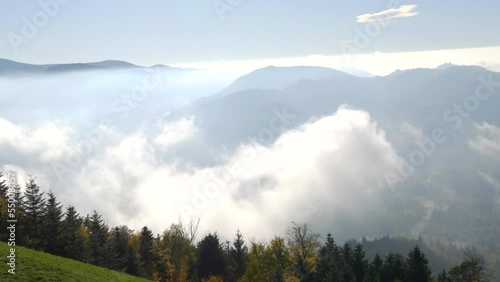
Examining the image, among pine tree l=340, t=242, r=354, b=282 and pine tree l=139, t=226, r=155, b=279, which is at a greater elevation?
pine tree l=139, t=226, r=155, b=279

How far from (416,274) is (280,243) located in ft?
81.4

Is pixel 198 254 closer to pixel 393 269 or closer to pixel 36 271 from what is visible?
pixel 393 269

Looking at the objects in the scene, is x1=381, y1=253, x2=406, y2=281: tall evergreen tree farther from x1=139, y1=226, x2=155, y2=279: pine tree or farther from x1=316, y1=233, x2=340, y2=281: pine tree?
x1=139, y1=226, x2=155, y2=279: pine tree

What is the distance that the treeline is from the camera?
53.3 metres

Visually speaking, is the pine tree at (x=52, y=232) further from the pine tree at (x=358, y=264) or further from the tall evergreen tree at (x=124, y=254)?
the pine tree at (x=358, y=264)

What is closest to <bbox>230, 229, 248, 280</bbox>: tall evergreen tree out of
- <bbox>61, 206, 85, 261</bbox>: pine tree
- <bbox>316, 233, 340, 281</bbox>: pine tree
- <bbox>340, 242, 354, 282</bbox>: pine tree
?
<bbox>316, 233, 340, 281</bbox>: pine tree

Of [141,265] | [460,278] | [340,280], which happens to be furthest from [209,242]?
[460,278]

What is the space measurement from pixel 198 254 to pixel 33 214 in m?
33.6

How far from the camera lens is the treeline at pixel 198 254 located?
175ft

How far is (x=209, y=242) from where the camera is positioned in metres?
74.9

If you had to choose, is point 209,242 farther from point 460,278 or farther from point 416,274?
point 460,278

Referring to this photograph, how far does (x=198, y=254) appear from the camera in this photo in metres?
75.8

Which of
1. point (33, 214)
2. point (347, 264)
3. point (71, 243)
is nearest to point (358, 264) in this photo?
point (347, 264)

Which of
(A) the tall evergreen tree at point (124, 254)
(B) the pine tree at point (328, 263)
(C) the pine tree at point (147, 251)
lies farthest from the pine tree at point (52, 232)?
(B) the pine tree at point (328, 263)
